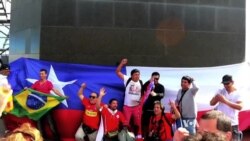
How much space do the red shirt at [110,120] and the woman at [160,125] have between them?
0.62 m

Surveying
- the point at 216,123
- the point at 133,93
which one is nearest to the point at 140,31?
the point at 133,93

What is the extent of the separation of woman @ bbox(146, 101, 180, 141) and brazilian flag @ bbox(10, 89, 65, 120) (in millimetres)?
2123

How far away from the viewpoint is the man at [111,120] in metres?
8.38

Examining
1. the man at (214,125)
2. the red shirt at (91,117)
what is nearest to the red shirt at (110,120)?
the red shirt at (91,117)

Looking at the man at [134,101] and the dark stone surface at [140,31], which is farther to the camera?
the dark stone surface at [140,31]

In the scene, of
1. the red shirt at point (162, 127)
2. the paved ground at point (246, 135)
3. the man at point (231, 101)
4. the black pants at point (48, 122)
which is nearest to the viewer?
the man at point (231, 101)

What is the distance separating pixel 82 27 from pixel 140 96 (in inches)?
116

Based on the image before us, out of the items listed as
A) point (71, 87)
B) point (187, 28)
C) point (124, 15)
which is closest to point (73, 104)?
point (71, 87)

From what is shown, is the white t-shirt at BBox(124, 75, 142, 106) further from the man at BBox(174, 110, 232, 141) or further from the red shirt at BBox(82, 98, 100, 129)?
the man at BBox(174, 110, 232, 141)

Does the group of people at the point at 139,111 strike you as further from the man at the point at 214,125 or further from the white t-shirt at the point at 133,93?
the man at the point at 214,125

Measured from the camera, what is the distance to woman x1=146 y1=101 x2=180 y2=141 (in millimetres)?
8250

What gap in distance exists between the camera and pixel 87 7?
10.8 m

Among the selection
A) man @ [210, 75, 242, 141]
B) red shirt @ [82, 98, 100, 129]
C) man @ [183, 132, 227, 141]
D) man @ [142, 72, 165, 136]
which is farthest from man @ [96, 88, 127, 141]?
man @ [183, 132, 227, 141]

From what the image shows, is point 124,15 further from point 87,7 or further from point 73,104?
point 73,104
